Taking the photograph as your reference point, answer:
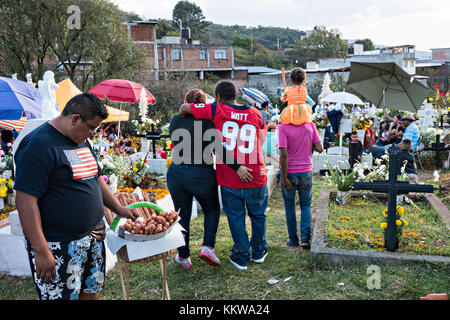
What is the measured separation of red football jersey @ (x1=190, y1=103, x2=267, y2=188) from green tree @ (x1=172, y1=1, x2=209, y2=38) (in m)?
63.6

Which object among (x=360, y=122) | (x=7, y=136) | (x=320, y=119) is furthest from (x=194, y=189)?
(x=7, y=136)

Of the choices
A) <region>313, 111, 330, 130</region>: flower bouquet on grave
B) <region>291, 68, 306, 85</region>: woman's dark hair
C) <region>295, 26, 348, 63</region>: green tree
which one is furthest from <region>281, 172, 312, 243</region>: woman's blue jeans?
<region>295, 26, 348, 63</region>: green tree

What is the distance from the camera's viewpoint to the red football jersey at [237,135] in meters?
3.88

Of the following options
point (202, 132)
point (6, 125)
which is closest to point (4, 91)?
point (6, 125)

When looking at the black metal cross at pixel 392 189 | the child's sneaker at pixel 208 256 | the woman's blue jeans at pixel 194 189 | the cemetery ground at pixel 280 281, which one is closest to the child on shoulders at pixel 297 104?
the black metal cross at pixel 392 189

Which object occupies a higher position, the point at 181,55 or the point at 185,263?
the point at 181,55

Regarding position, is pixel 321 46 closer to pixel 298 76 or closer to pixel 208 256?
pixel 298 76

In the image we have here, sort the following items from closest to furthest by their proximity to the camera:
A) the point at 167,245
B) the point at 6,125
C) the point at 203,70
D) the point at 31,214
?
Answer: 1. the point at 31,214
2. the point at 167,245
3. the point at 6,125
4. the point at 203,70

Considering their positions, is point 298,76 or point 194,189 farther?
point 298,76

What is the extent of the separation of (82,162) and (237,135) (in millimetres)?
1746

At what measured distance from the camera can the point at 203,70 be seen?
134 feet

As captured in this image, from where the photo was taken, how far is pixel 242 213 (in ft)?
13.5

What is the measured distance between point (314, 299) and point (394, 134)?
7.13 m

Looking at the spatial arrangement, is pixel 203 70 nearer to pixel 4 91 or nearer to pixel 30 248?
pixel 4 91
